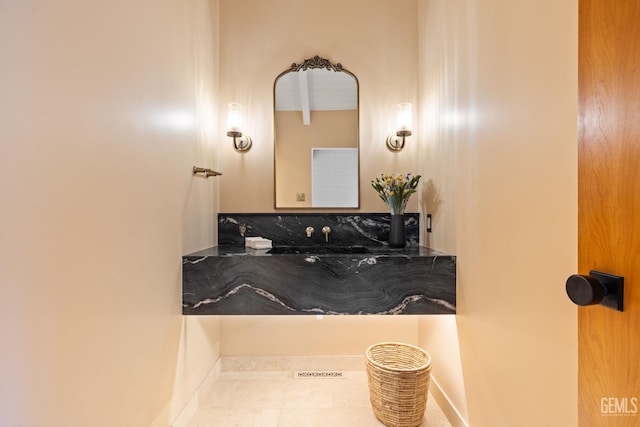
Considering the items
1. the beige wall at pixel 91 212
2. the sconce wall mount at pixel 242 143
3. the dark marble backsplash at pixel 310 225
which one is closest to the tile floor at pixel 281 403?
the beige wall at pixel 91 212

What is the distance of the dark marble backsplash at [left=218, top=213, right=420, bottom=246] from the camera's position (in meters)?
2.21

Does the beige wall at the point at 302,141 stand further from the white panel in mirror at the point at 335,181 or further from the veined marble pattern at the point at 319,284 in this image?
the veined marble pattern at the point at 319,284

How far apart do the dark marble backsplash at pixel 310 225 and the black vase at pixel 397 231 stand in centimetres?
19

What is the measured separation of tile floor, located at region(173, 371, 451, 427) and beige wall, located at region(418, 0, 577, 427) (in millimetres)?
548

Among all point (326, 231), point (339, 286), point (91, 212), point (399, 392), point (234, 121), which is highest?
point (234, 121)

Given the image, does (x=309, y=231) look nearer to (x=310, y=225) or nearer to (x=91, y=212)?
(x=310, y=225)

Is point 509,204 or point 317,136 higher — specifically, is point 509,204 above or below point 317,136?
below

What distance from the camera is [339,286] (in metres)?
1.60

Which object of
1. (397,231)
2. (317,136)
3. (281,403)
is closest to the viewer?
(281,403)

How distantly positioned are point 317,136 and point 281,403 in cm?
185

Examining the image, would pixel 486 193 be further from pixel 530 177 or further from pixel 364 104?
pixel 364 104

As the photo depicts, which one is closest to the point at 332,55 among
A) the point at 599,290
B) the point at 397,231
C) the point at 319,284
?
the point at 397,231

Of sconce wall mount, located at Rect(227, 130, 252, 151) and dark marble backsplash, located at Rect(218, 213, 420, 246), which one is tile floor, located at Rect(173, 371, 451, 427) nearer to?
dark marble backsplash, located at Rect(218, 213, 420, 246)

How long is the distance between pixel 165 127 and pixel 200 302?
93 cm
